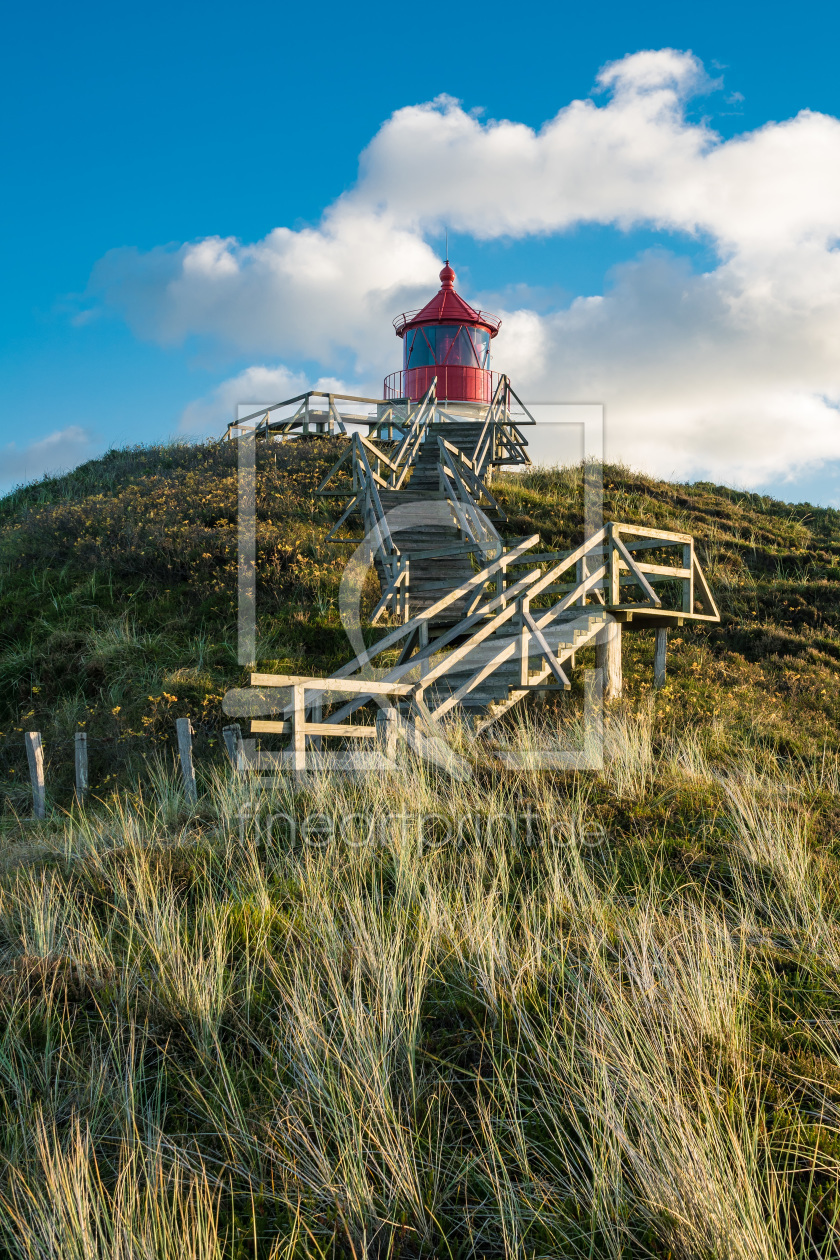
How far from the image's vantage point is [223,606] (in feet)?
43.8

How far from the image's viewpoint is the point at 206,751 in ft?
31.5

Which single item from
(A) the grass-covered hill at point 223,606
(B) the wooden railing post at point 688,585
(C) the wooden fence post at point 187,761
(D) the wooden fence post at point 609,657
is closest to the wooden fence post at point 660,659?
(A) the grass-covered hill at point 223,606

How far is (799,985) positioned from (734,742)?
5.26 meters

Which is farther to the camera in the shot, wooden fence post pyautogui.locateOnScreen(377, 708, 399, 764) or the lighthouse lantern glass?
the lighthouse lantern glass

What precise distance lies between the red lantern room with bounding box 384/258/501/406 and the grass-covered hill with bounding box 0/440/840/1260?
61.7 ft

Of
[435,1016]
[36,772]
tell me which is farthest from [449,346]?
[435,1016]

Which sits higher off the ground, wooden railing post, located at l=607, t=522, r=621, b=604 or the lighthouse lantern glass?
the lighthouse lantern glass

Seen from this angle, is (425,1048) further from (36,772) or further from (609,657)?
(609,657)

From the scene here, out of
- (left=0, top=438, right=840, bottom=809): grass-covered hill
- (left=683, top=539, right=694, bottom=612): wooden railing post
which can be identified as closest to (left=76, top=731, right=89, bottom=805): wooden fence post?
Answer: (left=0, top=438, right=840, bottom=809): grass-covered hill

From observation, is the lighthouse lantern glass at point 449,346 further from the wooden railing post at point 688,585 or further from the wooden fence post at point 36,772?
the wooden fence post at point 36,772

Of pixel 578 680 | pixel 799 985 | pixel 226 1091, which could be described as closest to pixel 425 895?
pixel 226 1091

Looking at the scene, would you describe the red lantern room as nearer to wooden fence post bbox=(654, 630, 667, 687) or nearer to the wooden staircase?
the wooden staircase

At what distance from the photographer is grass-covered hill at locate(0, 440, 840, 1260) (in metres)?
2.47

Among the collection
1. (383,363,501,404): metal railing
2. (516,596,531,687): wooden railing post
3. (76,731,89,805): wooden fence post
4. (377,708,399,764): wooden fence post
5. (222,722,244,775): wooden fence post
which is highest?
(383,363,501,404): metal railing
